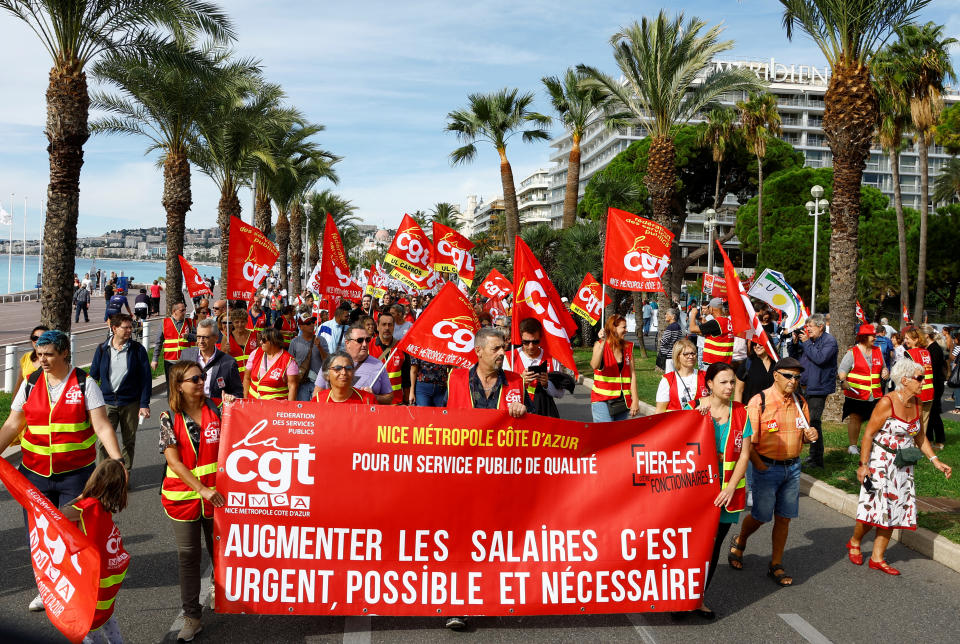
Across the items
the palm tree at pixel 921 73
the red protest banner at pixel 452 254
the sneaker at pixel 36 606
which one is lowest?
the sneaker at pixel 36 606

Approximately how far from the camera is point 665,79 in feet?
75.1

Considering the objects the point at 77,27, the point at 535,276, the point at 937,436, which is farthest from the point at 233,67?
the point at 937,436

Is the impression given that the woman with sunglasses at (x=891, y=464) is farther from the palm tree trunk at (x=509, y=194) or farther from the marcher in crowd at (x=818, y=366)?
the palm tree trunk at (x=509, y=194)

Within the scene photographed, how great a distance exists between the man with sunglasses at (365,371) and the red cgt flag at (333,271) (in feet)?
19.6

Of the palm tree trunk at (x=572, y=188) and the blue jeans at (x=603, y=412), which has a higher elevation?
the palm tree trunk at (x=572, y=188)

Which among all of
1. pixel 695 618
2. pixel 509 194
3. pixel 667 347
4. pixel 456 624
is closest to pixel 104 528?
pixel 456 624

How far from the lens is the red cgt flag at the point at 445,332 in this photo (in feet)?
24.0

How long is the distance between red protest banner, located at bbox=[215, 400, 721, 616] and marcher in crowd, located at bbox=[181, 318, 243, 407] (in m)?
2.37

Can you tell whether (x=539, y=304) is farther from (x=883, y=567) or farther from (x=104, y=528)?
(x=104, y=528)

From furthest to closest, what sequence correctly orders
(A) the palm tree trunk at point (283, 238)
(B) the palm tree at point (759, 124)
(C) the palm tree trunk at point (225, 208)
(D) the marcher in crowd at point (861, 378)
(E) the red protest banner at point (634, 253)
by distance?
1. (B) the palm tree at point (759, 124)
2. (A) the palm tree trunk at point (283, 238)
3. (C) the palm tree trunk at point (225, 208)
4. (E) the red protest banner at point (634, 253)
5. (D) the marcher in crowd at point (861, 378)

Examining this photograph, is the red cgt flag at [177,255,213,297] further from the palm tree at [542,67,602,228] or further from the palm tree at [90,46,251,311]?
the palm tree at [542,67,602,228]

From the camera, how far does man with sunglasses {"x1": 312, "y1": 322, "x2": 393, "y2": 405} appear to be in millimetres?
6992

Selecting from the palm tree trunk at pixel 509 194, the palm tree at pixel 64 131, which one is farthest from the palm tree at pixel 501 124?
the palm tree at pixel 64 131

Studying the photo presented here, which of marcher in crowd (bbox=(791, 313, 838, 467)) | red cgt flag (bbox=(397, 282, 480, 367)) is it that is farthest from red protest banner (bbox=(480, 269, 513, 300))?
red cgt flag (bbox=(397, 282, 480, 367))
